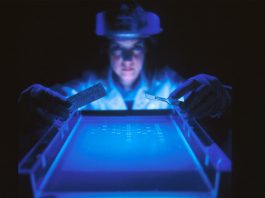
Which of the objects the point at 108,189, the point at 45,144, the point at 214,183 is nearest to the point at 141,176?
the point at 108,189

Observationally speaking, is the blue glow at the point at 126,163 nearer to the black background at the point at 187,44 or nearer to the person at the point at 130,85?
the person at the point at 130,85

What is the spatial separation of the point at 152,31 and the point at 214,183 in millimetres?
774

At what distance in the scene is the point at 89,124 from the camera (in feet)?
5.05

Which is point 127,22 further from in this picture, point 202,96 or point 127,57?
point 202,96

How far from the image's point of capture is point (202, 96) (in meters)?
1.36

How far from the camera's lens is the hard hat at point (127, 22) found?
135 cm

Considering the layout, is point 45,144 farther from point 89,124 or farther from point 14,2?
point 14,2

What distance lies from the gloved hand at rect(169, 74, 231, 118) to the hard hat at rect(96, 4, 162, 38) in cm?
31

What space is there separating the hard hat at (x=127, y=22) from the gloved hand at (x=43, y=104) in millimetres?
364

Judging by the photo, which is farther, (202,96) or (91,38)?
(91,38)

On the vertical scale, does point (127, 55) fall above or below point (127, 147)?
above

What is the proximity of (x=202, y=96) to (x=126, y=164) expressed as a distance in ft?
1.63

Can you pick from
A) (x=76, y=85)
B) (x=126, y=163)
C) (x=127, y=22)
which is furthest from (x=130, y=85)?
(x=126, y=163)

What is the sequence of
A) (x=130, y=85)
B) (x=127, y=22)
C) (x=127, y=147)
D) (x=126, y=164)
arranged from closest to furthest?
(x=126, y=164) < (x=127, y=147) < (x=127, y=22) < (x=130, y=85)
